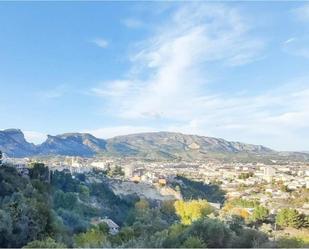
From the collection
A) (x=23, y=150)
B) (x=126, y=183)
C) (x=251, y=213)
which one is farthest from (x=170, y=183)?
(x=23, y=150)

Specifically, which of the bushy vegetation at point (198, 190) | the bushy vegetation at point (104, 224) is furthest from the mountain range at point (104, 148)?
the bushy vegetation at point (104, 224)

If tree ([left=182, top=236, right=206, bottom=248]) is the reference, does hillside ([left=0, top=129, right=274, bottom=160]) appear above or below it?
above

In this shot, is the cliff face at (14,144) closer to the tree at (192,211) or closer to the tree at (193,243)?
the tree at (192,211)

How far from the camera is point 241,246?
1344 centimetres

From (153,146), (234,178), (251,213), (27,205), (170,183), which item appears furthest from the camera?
(153,146)

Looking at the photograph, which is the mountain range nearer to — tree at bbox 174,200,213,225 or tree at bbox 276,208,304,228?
tree at bbox 174,200,213,225

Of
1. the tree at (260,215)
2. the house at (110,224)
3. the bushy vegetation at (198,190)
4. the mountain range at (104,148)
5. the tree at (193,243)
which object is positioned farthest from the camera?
the mountain range at (104,148)

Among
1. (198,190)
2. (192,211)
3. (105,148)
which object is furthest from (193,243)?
(105,148)

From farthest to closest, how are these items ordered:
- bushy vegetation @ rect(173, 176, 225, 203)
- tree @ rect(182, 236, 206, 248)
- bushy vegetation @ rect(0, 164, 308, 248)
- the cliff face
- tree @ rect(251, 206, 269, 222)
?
the cliff face < bushy vegetation @ rect(173, 176, 225, 203) < tree @ rect(251, 206, 269, 222) < bushy vegetation @ rect(0, 164, 308, 248) < tree @ rect(182, 236, 206, 248)

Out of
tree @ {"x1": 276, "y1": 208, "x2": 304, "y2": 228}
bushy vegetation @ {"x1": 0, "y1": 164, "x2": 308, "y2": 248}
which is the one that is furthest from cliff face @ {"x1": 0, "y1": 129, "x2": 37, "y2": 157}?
tree @ {"x1": 276, "y1": 208, "x2": 304, "y2": 228}

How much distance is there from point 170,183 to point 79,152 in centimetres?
10487

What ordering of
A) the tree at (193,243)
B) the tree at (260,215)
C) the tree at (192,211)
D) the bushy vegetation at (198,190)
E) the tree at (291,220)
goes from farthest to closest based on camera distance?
the bushy vegetation at (198,190) < the tree at (192,211) < the tree at (260,215) < the tree at (291,220) < the tree at (193,243)

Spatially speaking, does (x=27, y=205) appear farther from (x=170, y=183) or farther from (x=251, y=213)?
(x=170, y=183)

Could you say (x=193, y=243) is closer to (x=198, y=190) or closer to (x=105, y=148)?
(x=198, y=190)
